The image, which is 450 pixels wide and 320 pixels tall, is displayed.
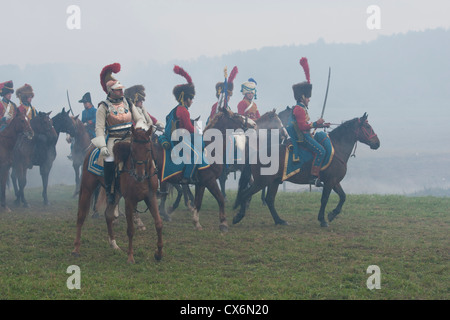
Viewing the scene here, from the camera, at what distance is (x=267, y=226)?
14.0 metres

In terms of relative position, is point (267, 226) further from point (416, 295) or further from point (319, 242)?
point (416, 295)

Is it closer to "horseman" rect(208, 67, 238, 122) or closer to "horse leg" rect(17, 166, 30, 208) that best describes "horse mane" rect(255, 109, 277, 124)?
"horseman" rect(208, 67, 238, 122)

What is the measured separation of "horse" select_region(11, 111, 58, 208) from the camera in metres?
18.1

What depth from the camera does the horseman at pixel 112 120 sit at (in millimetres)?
10547

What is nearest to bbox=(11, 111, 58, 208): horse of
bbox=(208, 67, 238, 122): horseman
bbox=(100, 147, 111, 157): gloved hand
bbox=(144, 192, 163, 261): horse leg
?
bbox=(208, 67, 238, 122): horseman

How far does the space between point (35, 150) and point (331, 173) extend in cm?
1050

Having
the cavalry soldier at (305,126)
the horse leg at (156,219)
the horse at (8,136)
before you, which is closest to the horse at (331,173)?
the cavalry soldier at (305,126)

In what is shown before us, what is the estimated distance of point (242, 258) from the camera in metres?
10.7

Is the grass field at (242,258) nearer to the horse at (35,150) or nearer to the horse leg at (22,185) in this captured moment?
the horse leg at (22,185)

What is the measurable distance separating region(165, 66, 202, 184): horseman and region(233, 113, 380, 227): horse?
1974 mm

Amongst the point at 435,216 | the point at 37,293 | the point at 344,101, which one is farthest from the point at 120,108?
the point at 344,101

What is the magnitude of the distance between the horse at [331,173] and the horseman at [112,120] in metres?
4.14

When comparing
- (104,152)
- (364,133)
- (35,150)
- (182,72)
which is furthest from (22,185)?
(364,133)
